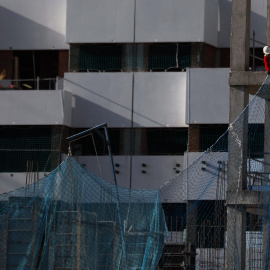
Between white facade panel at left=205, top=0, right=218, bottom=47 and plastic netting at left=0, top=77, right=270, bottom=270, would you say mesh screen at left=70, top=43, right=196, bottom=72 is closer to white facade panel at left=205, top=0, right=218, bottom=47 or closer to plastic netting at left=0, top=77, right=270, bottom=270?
white facade panel at left=205, top=0, right=218, bottom=47

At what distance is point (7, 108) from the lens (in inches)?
1490

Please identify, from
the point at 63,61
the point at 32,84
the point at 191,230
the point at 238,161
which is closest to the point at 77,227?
the point at 238,161

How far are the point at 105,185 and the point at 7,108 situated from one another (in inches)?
498

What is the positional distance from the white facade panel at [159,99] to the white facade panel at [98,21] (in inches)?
69.2

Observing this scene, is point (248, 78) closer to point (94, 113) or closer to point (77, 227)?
point (77, 227)

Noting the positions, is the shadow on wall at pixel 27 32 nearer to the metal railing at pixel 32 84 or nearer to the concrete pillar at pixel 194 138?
the metal railing at pixel 32 84

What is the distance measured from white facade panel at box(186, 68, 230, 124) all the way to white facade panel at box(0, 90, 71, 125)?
15.4 ft

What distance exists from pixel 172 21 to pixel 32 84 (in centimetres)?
710

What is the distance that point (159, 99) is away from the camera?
37.8 m

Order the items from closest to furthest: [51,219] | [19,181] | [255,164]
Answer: [51,219] → [255,164] → [19,181]

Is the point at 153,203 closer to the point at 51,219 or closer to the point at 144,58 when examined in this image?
the point at 51,219

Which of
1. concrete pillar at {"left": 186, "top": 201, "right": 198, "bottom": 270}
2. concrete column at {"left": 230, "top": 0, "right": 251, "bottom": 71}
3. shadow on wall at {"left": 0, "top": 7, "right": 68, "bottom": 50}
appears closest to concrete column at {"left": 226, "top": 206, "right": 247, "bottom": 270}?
concrete pillar at {"left": 186, "top": 201, "right": 198, "bottom": 270}

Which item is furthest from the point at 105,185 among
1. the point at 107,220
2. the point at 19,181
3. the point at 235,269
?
the point at 19,181

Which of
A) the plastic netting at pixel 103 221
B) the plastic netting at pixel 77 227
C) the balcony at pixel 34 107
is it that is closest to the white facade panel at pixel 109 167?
the balcony at pixel 34 107
